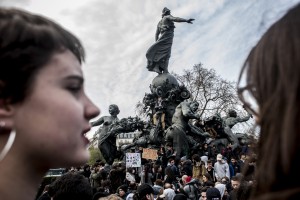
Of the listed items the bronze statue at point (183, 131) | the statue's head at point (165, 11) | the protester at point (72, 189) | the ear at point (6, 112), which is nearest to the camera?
the ear at point (6, 112)

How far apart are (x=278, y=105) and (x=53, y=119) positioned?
0.61 m

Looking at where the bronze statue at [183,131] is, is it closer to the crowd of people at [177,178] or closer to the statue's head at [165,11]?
the crowd of people at [177,178]

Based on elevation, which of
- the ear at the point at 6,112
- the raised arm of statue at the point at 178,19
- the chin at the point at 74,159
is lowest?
the chin at the point at 74,159

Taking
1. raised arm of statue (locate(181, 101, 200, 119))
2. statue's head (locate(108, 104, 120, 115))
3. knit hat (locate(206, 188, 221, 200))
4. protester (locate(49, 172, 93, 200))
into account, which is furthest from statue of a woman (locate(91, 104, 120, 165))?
protester (locate(49, 172, 93, 200))

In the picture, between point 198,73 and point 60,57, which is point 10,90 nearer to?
point 60,57

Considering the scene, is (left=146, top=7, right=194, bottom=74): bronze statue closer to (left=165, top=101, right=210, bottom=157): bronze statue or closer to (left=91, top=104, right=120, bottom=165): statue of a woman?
(left=91, top=104, right=120, bottom=165): statue of a woman

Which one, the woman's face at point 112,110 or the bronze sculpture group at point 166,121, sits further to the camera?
the woman's face at point 112,110

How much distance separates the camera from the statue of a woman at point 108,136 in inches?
773

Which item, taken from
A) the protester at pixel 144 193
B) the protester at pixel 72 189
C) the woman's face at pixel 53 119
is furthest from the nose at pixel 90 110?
the protester at pixel 144 193

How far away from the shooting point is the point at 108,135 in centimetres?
1944

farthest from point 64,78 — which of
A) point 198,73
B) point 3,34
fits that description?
point 198,73

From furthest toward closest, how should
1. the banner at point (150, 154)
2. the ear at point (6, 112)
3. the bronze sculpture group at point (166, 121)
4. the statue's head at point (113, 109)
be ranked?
the statue's head at point (113, 109)
the bronze sculpture group at point (166, 121)
the banner at point (150, 154)
the ear at point (6, 112)

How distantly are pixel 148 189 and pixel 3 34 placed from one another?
5.56 m

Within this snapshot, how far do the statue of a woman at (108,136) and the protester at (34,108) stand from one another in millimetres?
18258
